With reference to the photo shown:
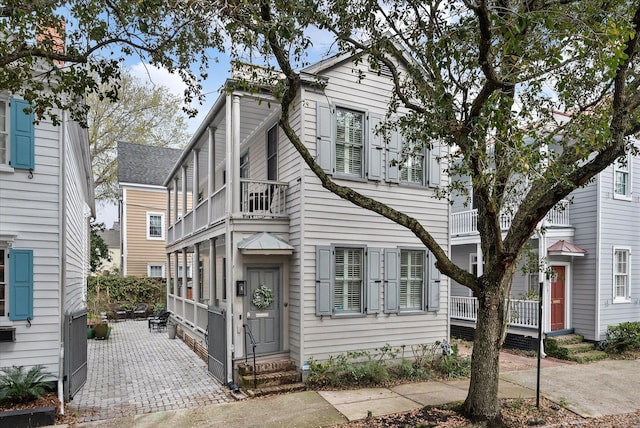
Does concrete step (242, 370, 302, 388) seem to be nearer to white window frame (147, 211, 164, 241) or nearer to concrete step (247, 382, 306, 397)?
concrete step (247, 382, 306, 397)

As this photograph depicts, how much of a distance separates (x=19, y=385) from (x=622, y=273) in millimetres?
16253

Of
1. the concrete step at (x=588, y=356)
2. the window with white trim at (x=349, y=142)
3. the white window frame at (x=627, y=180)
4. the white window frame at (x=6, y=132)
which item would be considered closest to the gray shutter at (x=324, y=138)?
the window with white trim at (x=349, y=142)

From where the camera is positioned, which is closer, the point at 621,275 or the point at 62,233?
Result: the point at 62,233

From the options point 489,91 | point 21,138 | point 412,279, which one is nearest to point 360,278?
point 412,279

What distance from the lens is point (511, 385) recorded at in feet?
28.9

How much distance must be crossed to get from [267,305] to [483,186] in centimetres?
526

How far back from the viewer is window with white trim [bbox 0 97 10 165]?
23.6 feet

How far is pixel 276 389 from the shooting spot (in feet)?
26.2

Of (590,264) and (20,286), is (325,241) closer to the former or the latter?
(20,286)

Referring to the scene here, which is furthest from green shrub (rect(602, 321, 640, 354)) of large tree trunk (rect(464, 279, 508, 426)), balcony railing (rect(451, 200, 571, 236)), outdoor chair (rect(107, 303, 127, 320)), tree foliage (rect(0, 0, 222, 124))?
outdoor chair (rect(107, 303, 127, 320))

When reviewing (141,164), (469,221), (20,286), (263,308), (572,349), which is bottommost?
(572,349)

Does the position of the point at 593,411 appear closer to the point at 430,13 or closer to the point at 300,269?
the point at 300,269

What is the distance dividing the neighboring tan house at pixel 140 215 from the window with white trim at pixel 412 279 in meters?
18.0

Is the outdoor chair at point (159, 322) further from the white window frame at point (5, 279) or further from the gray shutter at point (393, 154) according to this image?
the gray shutter at point (393, 154)
